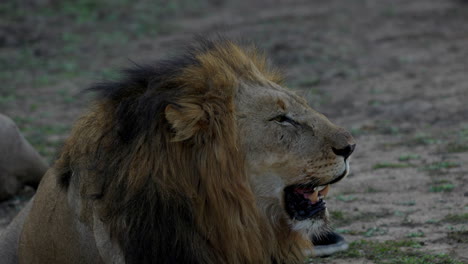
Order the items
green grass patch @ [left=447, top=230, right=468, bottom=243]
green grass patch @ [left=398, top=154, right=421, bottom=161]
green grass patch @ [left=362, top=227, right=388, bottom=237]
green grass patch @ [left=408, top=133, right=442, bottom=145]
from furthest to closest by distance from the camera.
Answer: green grass patch @ [left=408, top=133, right=442, bottom=145] → green grass patch @ [left=398, top=154, right=421, bottom=161] → green grass patch @ [left=362, top=227, right=388, bottom=237] → green grass patch @ [left=447, top=230, right=468, bottom=243]

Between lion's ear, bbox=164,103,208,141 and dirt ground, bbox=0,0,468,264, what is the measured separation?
1.11 metres

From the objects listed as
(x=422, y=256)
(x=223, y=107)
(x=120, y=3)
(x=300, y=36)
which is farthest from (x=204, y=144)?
(x=120, y=3)

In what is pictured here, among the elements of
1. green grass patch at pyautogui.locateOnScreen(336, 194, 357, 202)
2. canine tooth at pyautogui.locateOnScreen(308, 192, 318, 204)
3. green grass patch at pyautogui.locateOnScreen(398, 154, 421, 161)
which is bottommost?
green grass patch at pyautogui.locateOnScreen(398, 154, 421, 161)

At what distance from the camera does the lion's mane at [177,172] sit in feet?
10.5

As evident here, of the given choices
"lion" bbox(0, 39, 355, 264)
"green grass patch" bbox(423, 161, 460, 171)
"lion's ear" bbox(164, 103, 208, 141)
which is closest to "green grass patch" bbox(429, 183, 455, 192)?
"green grass patch" bbox(423, 161, 460, 171)

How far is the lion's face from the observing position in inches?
131

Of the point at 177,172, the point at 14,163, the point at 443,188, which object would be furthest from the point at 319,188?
the point at 14,163

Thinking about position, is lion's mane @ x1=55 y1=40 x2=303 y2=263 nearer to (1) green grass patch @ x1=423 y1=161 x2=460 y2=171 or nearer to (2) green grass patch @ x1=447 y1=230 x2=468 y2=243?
(2) green grass patch @ x1=447 y1=230 x2=468 y2=243

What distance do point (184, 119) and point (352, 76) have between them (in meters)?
6.56

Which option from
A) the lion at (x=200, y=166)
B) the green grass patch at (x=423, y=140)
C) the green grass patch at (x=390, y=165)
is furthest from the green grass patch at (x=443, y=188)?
the lion at (x=200, y=166)

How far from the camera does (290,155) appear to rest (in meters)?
3.37

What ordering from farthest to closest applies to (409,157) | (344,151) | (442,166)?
(409,157)
(442,166)
(344,151)

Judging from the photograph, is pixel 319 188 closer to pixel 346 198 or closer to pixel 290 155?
pixel 290 155

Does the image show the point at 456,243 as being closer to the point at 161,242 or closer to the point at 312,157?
the point at 312,157
